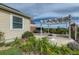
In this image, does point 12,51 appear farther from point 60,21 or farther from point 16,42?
point 60,21

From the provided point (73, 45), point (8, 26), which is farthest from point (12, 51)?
point (73, 45)

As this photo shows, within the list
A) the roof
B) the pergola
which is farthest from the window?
the pergola

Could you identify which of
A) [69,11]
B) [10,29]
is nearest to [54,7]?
[69,11]

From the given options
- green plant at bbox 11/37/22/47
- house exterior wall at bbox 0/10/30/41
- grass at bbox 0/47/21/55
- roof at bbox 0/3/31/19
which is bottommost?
grass at bbox 0/47/21/55

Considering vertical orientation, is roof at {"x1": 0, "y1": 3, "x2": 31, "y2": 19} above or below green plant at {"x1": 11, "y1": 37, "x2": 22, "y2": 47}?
above

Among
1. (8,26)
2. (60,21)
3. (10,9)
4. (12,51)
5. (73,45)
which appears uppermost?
(10,9)

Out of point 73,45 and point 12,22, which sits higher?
point 12,22

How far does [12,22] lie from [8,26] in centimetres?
14

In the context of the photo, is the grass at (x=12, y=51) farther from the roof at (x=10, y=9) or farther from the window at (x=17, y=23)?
the roof at (x=10, y=9)

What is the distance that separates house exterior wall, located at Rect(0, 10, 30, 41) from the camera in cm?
542

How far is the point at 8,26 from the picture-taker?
551 centimetres

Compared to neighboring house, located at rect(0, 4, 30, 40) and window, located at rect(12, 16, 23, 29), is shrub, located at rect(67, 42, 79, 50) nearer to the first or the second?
neighboring house, located at rect(0, 4, 30, 40)

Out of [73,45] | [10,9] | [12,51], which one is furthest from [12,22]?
[73,45]

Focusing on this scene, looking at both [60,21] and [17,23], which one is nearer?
[60,21]
